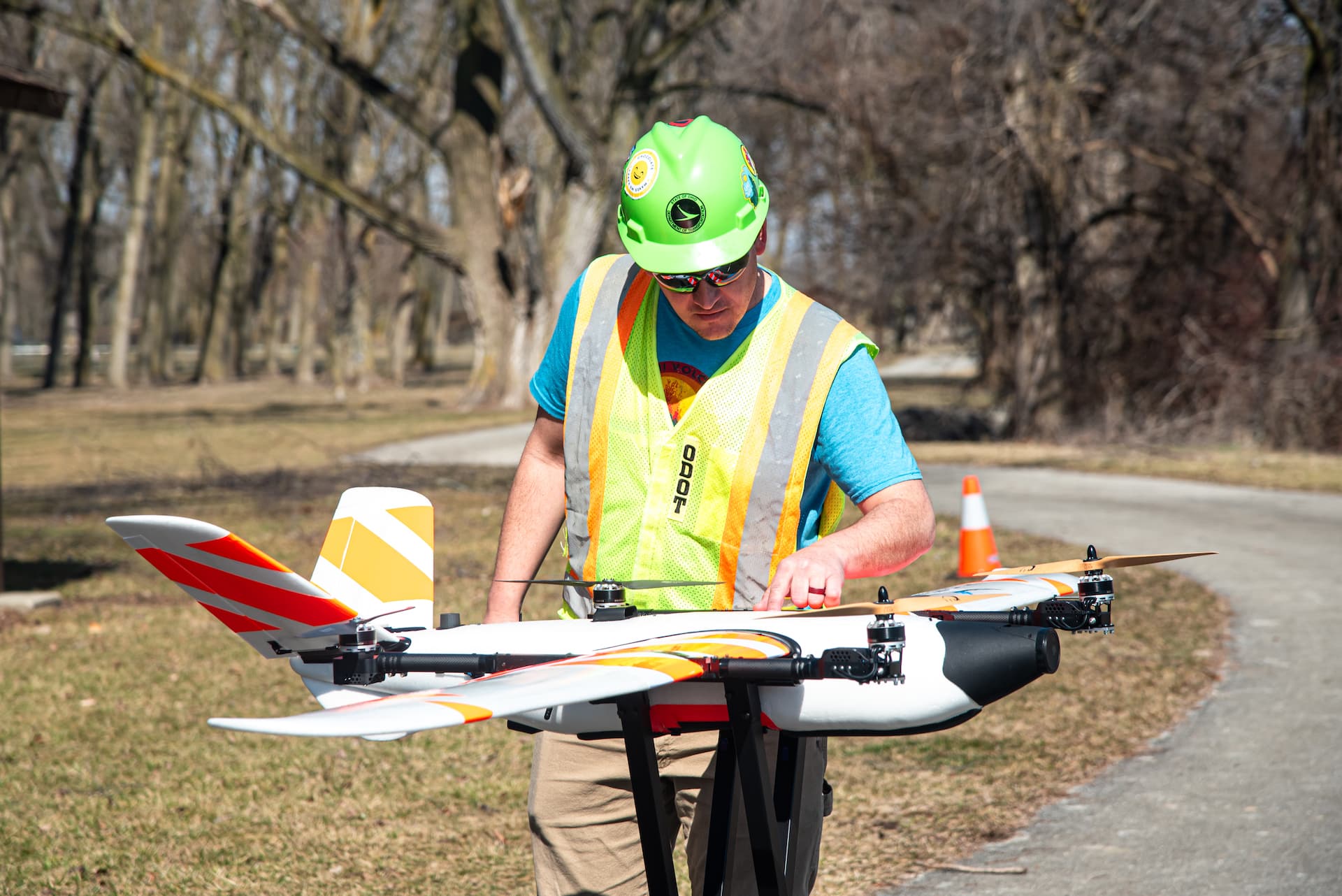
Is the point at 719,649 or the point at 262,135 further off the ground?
the point at 262,135

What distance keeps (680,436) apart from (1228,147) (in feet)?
59.2

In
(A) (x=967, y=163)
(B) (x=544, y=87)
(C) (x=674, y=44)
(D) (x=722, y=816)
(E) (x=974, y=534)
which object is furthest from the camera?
(C) (x=674, y=44)

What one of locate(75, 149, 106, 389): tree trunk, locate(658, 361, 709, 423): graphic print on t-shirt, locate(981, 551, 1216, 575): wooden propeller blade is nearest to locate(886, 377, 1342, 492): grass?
locate(981, 551, 1216, 575): wooden propeller blade

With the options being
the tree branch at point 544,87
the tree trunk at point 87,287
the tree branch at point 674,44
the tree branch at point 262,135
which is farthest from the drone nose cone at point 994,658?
the tree trunk at point 87,287

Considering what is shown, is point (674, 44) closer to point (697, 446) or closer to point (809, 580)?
point (697, 446)

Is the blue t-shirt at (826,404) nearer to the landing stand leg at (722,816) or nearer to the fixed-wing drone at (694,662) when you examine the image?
the fixed-wing drone at (694,662)

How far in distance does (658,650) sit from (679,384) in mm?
702

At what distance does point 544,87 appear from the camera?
20.5 meters

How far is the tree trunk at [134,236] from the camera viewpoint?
113ft

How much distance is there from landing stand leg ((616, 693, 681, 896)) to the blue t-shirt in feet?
1.99

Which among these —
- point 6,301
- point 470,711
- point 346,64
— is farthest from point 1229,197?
point 6,301

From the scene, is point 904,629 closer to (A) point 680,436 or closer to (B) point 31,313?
(A) point 680,436

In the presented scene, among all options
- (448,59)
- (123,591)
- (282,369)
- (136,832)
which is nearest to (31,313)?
(282,369)

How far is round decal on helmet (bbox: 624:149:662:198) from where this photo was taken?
249cm
